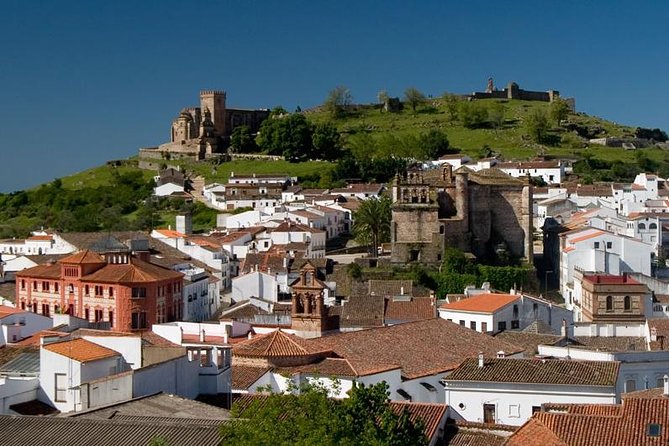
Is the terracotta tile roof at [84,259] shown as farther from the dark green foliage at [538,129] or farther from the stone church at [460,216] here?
the dark green foliage at [538,129]

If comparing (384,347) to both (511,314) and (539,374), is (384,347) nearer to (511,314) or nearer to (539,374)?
(539,374)

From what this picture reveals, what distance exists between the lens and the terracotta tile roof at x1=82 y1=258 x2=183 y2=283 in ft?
145

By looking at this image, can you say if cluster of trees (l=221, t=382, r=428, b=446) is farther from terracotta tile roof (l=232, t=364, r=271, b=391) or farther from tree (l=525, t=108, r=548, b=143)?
tree (l=525, t=108, r=548, b=143)

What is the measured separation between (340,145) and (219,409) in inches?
3445

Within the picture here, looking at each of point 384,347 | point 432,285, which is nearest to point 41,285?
point 432,285

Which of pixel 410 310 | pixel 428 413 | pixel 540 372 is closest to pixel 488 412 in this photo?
pixel 540 372

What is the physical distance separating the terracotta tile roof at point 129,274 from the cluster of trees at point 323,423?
87.5 feet

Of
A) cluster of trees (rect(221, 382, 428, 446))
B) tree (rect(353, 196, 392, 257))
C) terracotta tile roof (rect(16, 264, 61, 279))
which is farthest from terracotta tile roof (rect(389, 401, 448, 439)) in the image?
tree (rect(353, 196, 392, 257))

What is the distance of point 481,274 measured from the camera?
54.2m

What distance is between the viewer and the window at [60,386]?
75.5 feet

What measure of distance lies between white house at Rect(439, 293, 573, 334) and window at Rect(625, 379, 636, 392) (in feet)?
35.9

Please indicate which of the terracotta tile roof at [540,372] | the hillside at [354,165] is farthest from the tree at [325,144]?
the terracotta tile roof at [540,372]

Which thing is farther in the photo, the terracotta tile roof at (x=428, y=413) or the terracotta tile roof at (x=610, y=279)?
the terracotta tile roof at (x=610, y=279)

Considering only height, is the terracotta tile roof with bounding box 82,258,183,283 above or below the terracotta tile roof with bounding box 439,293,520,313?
above
